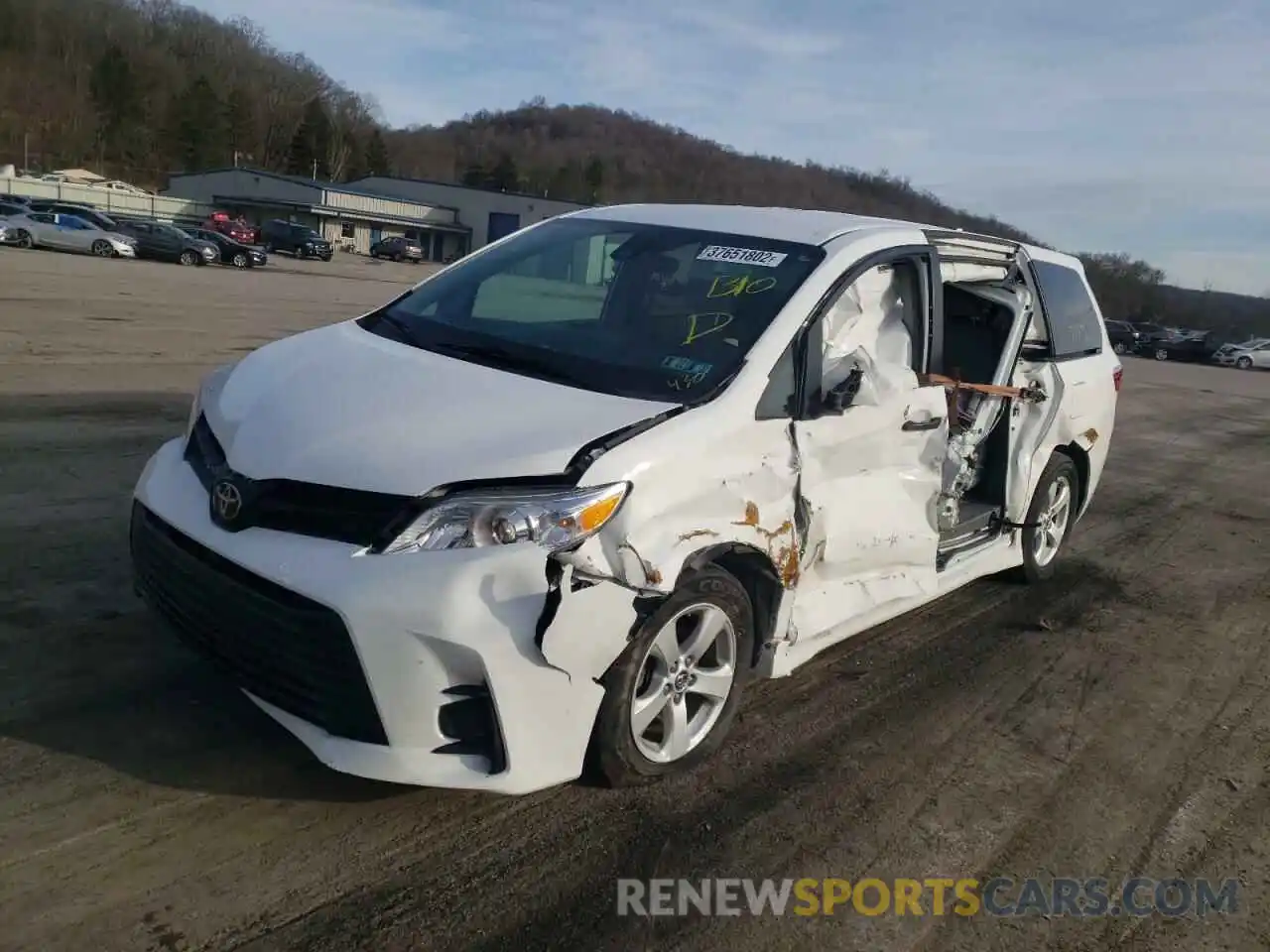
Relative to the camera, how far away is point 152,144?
97.6 metres

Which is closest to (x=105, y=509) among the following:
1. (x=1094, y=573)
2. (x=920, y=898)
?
(x=920, y=898)

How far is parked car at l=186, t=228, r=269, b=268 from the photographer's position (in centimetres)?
3566

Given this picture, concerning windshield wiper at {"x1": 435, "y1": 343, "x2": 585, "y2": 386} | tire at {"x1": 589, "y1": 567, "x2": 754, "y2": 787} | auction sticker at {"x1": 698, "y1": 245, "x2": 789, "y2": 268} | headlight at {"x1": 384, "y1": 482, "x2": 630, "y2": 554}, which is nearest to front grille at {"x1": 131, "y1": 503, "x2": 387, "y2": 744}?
headlight at {"x1": 384, "y1": 482, "x2": 630, "y2": 554}

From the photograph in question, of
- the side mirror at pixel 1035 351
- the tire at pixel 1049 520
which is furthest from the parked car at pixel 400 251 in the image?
the side mirror at pixel 1035 351

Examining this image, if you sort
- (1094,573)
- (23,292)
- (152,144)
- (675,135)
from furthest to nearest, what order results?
(675,135)
(152,144)
(23,292)
(1094,573)

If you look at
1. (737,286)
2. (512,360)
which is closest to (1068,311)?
(737,286)

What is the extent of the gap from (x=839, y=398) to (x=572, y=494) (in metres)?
1.32

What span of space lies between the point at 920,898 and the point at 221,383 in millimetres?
2983

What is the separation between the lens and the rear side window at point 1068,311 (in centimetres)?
606

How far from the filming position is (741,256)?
423 centimetres

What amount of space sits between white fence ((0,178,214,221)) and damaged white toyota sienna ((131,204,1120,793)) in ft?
209

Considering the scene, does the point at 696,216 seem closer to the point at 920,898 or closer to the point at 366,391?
the point at 366,391

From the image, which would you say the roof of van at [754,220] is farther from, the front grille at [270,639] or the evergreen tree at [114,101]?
the evergreen tree at [114,101]

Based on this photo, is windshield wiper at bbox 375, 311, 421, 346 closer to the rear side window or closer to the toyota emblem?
the toyota emblem
